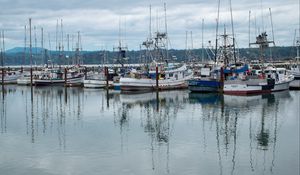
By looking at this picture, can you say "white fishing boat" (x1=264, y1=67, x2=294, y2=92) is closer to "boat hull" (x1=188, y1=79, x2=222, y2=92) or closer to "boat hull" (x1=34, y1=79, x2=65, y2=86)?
"boat hull" (x1=188, y1=79, x2=222, y2=92)

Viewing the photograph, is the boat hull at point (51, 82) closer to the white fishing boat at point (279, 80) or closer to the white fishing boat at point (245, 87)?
the white fishing boat at point (245, 87)

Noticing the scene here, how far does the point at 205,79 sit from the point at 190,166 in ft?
120

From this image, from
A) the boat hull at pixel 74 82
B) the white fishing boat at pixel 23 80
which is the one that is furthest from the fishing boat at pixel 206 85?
the white fishing boat at pixel 23 80

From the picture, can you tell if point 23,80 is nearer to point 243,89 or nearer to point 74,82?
point 74,82

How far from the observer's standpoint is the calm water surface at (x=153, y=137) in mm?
22172

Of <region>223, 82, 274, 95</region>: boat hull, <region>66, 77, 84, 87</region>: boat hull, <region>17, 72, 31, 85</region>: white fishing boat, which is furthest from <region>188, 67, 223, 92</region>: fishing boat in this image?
<region>17, 72, 31, 85</region>: white fishing boat

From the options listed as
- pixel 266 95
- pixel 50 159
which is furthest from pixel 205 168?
pixel 266 95

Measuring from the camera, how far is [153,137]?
97.0ft

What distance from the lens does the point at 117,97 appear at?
184 ft

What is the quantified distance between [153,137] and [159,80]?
1300 inches

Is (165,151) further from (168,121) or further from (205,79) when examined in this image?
(205,79)

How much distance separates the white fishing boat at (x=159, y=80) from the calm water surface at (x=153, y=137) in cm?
970

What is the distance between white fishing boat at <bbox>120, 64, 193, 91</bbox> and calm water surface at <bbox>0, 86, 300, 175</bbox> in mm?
9703

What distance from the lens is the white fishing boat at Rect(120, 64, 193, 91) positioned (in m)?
60.9
